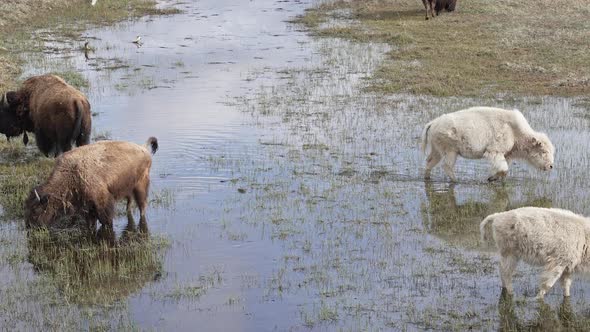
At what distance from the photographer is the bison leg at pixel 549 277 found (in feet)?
27.7

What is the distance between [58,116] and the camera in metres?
13.5

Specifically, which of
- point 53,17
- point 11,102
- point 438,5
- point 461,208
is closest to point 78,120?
point 11,102

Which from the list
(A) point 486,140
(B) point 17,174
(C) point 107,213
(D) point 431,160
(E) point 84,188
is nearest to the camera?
(E) point 84,188

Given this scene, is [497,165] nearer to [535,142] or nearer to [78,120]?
[535,142]

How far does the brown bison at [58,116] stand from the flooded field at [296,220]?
1370mm

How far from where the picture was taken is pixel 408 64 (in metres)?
21.3

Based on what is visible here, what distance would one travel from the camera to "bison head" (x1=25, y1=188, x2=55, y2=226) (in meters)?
10.4

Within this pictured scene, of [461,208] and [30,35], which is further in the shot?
[30,35]

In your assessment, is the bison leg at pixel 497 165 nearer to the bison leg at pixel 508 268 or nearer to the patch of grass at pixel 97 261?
the bison leg at pixel 508 268

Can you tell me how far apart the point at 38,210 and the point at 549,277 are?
6.03 meters

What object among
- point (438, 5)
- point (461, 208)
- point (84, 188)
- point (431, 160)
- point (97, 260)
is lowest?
point (97, 260)

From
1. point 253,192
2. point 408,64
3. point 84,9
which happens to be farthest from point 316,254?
point 84,9

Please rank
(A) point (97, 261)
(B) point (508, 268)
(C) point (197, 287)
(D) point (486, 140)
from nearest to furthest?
(B) point (508, 268) < (C) point (197, 287) < (A) point (97, 261) < (D) point (486, 140)

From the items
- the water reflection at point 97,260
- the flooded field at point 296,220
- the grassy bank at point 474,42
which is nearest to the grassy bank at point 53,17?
the flooded field at point 296,220
